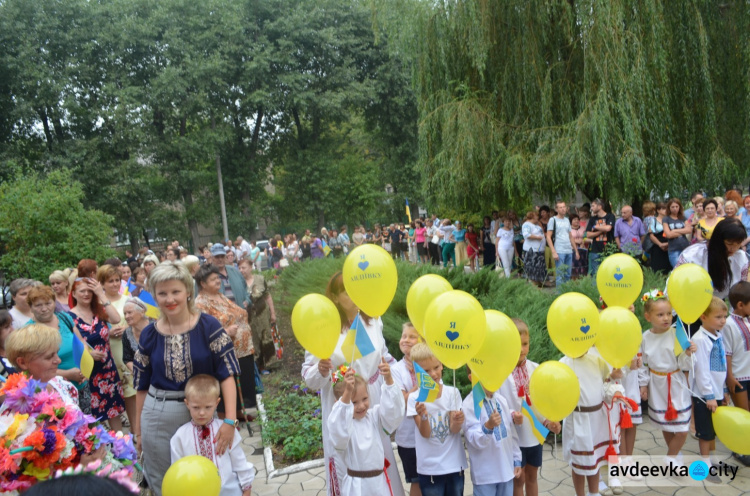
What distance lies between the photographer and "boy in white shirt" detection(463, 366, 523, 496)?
121 inches

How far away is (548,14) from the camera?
9.84 metres

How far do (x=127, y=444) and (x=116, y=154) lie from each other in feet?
81.3

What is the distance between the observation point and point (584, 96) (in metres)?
9.45

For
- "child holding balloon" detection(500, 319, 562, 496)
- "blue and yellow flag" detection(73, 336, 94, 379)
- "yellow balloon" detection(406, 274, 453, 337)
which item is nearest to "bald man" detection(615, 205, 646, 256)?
"child holding balloon" detection(500, 319, 562, 496)

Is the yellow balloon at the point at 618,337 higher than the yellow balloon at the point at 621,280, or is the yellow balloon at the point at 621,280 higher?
the yellow balloon at the point at 621,280

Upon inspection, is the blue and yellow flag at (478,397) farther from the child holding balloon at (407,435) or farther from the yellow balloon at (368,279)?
the yellow balloon at (368,279)

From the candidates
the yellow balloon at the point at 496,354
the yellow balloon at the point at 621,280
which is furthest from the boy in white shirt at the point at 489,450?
the yellow balloon at the point at 621,280

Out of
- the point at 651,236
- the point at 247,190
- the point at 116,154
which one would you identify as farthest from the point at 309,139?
the point at 651,236

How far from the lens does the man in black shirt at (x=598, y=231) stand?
29.4 ft

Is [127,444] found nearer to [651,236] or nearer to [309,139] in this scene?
[651,236]

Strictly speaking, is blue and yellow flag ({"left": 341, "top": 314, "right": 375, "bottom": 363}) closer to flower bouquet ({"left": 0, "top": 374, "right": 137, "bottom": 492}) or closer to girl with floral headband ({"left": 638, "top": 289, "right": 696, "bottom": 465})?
flower bouquet ({"left": 0, "top": 374, "right": 137, "bottom": 492})

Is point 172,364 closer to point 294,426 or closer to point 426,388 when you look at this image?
point 426,388

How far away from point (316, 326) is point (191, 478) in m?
0.98

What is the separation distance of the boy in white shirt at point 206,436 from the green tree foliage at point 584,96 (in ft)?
25.8
